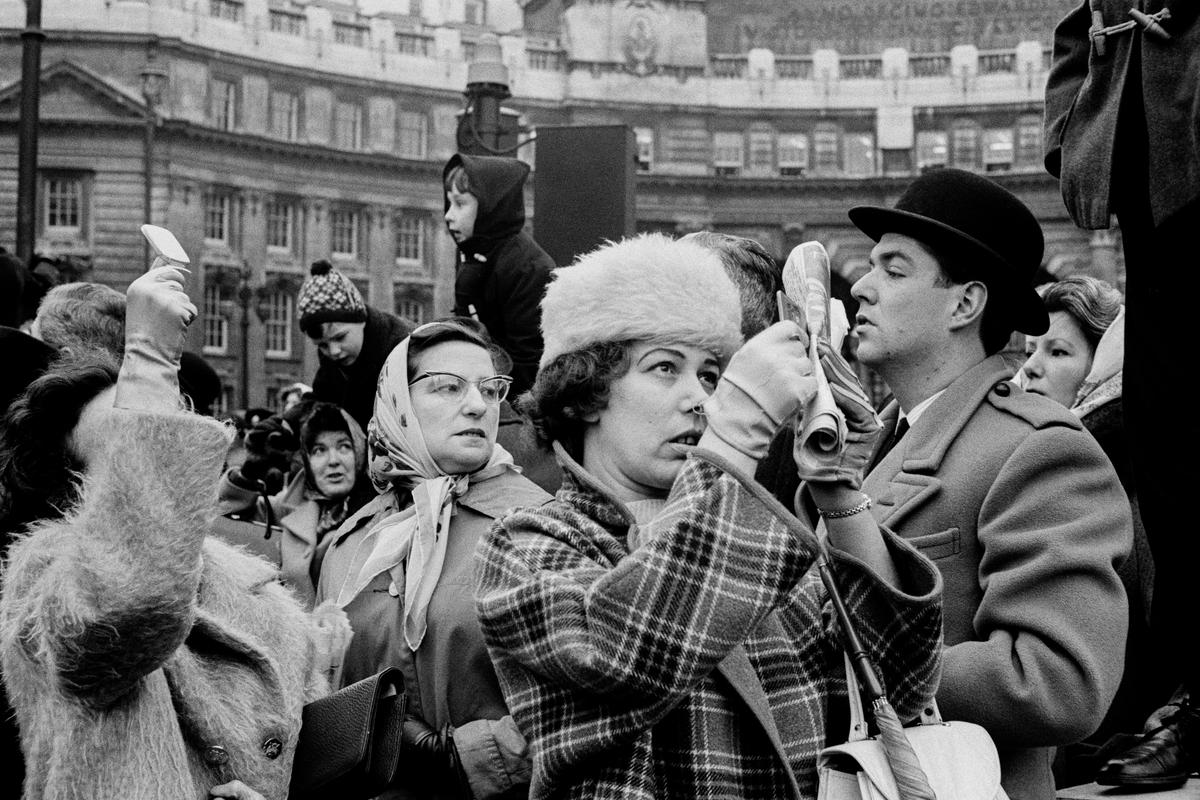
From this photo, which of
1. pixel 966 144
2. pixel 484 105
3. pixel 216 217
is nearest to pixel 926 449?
pixel 484 105

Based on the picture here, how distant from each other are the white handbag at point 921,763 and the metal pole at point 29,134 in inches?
380

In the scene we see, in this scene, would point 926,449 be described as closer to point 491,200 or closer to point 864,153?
point 491,200

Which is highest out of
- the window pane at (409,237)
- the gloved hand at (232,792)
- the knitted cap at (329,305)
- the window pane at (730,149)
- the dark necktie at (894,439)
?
the window pane at (730,149)

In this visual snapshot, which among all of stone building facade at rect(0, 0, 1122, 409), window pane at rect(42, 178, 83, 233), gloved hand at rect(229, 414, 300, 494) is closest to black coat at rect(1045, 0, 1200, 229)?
gloved hand at rect(229, 414, 300, 494)

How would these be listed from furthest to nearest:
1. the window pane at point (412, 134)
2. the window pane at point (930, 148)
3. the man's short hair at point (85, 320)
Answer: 1. the window pane at point (930, 148)
2. the window pane at point (412, 134)
3. the man's short hair at point (85, 320)

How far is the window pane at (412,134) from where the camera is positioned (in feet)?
177

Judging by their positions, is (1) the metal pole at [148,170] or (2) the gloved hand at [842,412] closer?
(2) the gloved hand at [842,412]

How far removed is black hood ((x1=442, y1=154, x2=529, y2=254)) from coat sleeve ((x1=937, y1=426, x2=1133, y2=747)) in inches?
157

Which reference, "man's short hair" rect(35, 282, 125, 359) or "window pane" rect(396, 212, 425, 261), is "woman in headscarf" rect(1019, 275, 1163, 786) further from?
"window pane" rect(396, 212, 425, 261)

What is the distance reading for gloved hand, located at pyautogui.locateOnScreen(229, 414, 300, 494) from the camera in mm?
7988

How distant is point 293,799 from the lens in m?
3.09

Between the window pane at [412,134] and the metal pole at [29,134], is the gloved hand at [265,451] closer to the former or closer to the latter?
the metal pole at [29,134]

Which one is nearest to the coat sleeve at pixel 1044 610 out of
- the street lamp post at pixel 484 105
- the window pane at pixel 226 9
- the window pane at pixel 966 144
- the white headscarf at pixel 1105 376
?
the white headscarf at pixel 1105 376

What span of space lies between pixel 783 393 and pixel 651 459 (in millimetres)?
455
